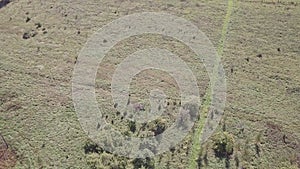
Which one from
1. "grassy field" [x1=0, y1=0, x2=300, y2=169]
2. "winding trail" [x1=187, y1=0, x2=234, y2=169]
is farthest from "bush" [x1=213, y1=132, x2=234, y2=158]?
"winding trail" [x1=187, y1=0, x2=234, y2=169]

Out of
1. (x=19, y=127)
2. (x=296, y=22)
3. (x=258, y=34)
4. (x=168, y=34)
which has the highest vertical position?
(x=296, y=22)

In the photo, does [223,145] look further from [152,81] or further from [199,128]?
[152,81]

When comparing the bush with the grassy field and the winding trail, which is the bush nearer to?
the grassy field

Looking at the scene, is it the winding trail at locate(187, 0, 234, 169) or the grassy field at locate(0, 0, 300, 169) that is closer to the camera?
the winding trail at locate(187, 0, 234, 169)

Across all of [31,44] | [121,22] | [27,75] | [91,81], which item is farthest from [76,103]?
[121,22]

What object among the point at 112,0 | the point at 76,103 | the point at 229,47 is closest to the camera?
the point at 76,103

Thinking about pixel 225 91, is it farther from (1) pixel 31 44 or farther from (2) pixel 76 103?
(1) pixel 31 44

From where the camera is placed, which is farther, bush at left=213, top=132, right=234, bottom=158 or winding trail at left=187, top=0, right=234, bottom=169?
bush at left=213, top=132, right=234, bottom=158
